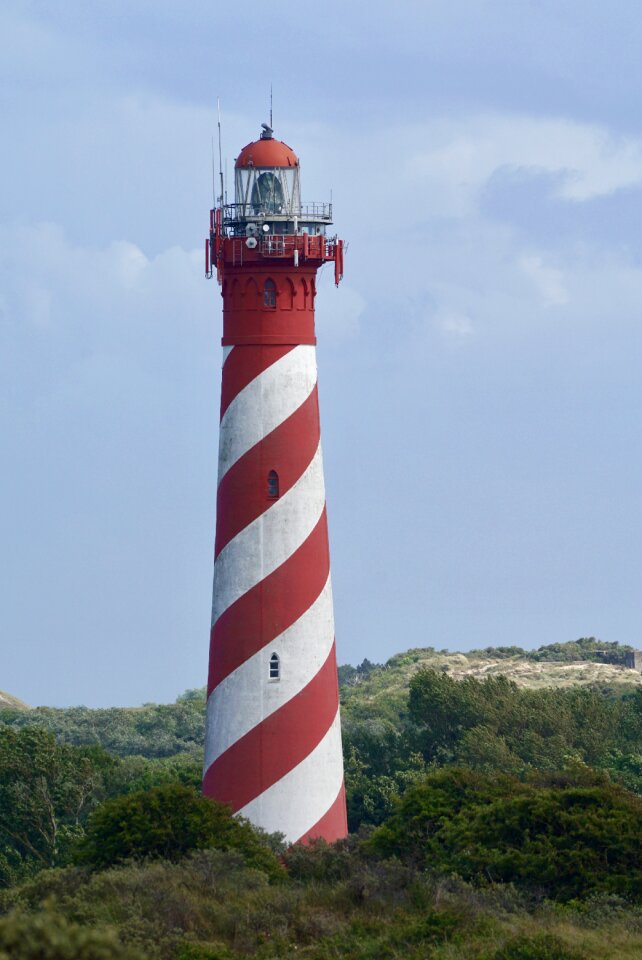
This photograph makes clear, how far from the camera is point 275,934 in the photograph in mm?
27656

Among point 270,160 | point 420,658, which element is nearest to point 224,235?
point 270,160

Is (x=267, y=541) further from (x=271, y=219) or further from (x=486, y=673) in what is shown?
(x=486, y=673)

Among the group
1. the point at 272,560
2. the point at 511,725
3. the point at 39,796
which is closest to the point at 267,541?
the point at 272,560

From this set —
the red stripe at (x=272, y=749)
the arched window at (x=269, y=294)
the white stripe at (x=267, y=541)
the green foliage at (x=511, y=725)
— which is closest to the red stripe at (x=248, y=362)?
the arched window at (x=269, y=294)

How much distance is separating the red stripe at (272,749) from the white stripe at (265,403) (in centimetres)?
409

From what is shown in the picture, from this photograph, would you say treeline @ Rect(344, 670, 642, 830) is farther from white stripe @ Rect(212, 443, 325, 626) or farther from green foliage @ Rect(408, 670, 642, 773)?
white stripe @ Rect(212, 443, 325, 626)

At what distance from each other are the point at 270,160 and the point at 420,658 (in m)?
58.6

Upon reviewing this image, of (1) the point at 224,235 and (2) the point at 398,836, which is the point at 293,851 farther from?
(1) the point at 224,235

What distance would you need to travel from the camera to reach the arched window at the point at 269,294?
3466cm

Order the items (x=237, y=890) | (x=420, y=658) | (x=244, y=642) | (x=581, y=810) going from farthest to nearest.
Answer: (x=420, y=658) < (x=244, y=642) < (x=581, y=810) < (x=237, y=890)

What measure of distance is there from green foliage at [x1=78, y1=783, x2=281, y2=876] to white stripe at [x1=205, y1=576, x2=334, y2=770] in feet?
4.81

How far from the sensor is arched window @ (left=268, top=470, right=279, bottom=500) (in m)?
34.3

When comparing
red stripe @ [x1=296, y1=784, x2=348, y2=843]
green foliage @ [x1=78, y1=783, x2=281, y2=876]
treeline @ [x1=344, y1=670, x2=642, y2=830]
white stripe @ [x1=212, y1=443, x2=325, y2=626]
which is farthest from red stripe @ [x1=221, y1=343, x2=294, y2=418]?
treeline @ [x1=344, y1=670, x2=642, y2=830]

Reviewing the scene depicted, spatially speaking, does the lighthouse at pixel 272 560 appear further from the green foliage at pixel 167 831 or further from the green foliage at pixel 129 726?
the green foliage at pixel 129 726
